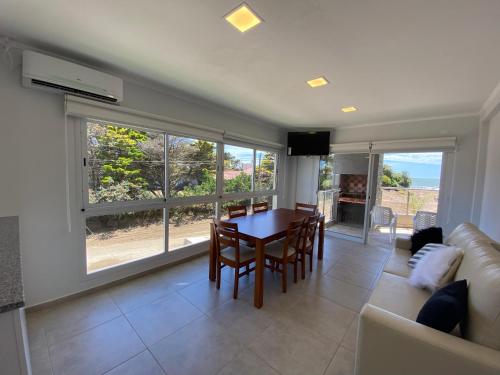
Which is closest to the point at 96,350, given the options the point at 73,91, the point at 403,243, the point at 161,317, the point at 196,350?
the point at 161,317

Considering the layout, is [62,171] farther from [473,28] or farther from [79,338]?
[473,28]

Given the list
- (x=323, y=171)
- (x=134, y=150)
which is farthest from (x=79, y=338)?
(x=323, y=171)

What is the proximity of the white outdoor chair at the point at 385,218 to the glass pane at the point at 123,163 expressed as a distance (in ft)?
14.2

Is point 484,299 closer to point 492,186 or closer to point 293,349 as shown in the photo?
point 293,349

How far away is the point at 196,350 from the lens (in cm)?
167

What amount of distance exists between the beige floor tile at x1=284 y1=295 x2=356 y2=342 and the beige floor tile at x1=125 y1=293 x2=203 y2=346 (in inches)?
39.1

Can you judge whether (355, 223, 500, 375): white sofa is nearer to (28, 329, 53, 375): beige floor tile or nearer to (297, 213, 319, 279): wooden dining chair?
(297, 213, 319, 279): wooden dining chair

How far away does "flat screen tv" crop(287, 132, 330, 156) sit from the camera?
4.62 meters

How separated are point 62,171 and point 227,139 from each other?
232cm

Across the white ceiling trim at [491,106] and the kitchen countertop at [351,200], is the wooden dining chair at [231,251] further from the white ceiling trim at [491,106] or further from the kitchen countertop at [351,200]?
the kitchen countertop at [351,200]

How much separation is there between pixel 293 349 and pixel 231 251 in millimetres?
1171

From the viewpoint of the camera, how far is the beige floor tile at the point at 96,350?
1.51 meters

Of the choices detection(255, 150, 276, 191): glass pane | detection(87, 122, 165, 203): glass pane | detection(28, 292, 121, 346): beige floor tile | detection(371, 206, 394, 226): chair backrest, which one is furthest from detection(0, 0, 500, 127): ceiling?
detection(28, 292, 121, 346): beige floor tile

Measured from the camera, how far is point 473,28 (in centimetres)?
144
